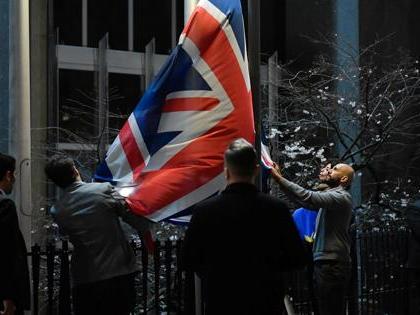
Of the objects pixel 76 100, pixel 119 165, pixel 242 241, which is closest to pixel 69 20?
pixel 76 100

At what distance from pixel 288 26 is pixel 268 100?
3947mm

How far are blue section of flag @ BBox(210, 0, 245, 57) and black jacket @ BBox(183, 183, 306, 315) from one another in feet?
6.34

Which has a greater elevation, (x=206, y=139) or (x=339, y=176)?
(x=206, y=139)

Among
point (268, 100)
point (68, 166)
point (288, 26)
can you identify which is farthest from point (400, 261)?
point (288, 26)

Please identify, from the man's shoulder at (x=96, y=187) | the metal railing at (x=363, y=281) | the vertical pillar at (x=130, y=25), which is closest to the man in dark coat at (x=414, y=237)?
the metal railing at (x=363, y=281)

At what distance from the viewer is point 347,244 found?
609cm

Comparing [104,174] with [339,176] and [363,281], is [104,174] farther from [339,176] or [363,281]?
[363,281]

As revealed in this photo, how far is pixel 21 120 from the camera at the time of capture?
6.48 meters

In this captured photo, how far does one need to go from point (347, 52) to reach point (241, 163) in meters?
9.58

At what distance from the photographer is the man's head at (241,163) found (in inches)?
143

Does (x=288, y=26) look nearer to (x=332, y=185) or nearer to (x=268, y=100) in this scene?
→ (x=268, y=100)

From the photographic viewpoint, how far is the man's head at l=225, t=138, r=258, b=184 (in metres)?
3.64

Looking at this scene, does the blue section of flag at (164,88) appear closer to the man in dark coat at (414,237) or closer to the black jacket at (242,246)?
the black jacket at (242,246)

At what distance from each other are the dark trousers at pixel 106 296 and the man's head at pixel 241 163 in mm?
1529
